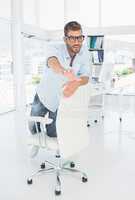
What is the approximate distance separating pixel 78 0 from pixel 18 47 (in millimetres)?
2260

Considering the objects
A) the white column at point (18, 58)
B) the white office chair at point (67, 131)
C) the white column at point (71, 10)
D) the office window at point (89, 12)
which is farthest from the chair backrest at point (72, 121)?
the white column at point (71, 10)

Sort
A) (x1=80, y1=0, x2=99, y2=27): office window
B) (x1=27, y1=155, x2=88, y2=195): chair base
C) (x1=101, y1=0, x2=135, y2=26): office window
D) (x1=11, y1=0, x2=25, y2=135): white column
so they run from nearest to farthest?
(x1=27, y1=155, x2=88, y2=195): chair base < (x1=11, y1=0, x2=25, y2=135): white column < (x1=101, y1=0, x2=135, y2=26): office window < (x1=80, y1=0, x2=99, y2=27): office window

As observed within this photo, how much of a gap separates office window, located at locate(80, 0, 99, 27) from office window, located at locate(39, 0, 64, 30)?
70 centimetres

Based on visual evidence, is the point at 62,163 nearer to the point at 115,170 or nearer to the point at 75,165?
the point at 75,165

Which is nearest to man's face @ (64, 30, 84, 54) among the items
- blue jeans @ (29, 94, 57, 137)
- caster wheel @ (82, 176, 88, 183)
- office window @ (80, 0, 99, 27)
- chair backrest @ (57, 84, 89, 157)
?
chair backrest @ (57, 84, 89, 157)

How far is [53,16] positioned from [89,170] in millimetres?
5924

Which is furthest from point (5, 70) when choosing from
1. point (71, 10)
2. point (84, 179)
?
point (84, 179)

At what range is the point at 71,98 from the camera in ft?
7.93

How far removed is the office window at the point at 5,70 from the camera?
22.4ft

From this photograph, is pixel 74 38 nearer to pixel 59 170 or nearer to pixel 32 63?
pixel 59 170

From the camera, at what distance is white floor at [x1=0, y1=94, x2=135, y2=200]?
264cm

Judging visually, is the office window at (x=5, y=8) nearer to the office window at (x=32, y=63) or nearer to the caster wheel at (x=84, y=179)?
the office window at (x=32, y=63)

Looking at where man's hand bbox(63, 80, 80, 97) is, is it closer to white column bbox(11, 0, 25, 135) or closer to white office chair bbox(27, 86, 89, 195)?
white office chair bbox(27, 86, 89, 195)

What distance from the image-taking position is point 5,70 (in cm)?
702
